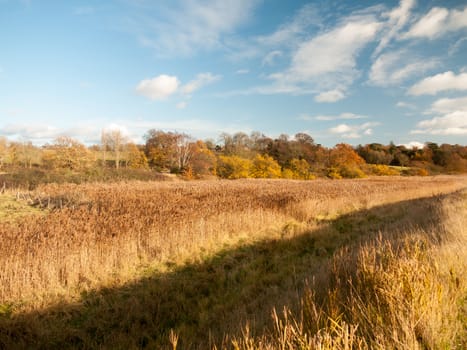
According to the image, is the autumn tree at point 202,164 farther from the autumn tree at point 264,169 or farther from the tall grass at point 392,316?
the tall grass at point 392,316

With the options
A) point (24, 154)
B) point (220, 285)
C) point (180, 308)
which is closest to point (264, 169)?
point (220, 285)

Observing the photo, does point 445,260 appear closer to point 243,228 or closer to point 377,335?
point 377,335

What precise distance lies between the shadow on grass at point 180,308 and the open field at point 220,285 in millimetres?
26

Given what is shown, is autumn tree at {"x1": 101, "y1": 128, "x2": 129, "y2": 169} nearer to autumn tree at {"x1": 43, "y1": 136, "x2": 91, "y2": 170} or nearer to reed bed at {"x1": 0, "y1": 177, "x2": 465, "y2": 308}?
autumn tree at {"x1": 43, "y1": 136, "x2": 91, "y2": 170}

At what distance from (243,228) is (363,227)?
18.5 feet

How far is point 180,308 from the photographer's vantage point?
5.23m

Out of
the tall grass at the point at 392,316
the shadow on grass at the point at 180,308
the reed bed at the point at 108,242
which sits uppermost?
the tall grass at the point at 392,316

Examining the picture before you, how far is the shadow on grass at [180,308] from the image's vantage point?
4152 millimetres

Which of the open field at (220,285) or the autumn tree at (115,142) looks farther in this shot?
the autumn tree at (115,142)

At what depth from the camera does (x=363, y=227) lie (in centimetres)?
1120

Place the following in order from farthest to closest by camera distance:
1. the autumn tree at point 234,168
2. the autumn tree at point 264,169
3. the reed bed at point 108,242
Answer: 1. the autumn tree at point 264,169
2. the autumn tree at point 234,168
3. the reed bed at point 108,242

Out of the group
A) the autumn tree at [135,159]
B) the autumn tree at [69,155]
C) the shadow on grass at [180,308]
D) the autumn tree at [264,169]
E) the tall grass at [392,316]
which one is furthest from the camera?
the autumn tree at [135,159]

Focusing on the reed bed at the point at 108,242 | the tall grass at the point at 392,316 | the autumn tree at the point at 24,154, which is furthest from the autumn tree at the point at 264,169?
the tall grass at the point at 392,316

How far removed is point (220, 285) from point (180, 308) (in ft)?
4.08
